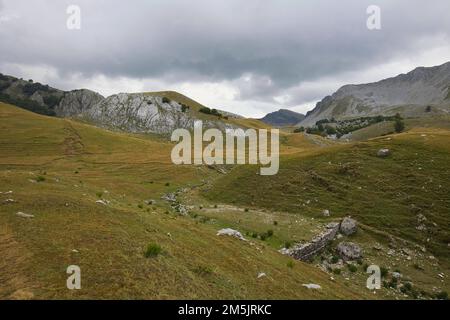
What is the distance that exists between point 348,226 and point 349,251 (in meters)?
5.36

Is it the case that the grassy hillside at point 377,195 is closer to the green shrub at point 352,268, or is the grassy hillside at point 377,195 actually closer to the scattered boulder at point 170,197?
the green shrub at point 352,268

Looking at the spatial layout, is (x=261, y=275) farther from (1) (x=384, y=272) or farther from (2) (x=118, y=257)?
(1) (x=384, y=272)

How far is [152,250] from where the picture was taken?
18375 millimetres

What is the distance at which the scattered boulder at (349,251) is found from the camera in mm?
38656

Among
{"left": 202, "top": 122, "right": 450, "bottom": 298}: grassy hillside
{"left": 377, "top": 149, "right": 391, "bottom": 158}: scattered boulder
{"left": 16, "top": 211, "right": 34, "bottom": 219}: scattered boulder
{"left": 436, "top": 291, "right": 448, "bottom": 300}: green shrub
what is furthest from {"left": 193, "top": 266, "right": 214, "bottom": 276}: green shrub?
{"left": 377, "top": 149, "right": 391, "bottom": 158}: scattered boulder

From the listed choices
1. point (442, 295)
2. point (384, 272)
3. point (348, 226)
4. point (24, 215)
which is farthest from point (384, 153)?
point (24, 215)

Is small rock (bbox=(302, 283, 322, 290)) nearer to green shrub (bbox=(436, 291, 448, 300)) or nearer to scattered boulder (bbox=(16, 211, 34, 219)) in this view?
scattered boulder (bbox=(16, 211, 34, 219))

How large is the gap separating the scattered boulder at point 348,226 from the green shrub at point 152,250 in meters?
30.3

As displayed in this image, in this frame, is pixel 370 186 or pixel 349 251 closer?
pixel 349 251

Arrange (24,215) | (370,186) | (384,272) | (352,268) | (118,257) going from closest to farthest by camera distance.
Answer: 1. (118,257)
2. (24,215)
3. (384,272)
4. (352,268)
5. (370,186)

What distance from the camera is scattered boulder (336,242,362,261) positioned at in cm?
3866

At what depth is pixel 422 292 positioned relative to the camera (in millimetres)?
32938
